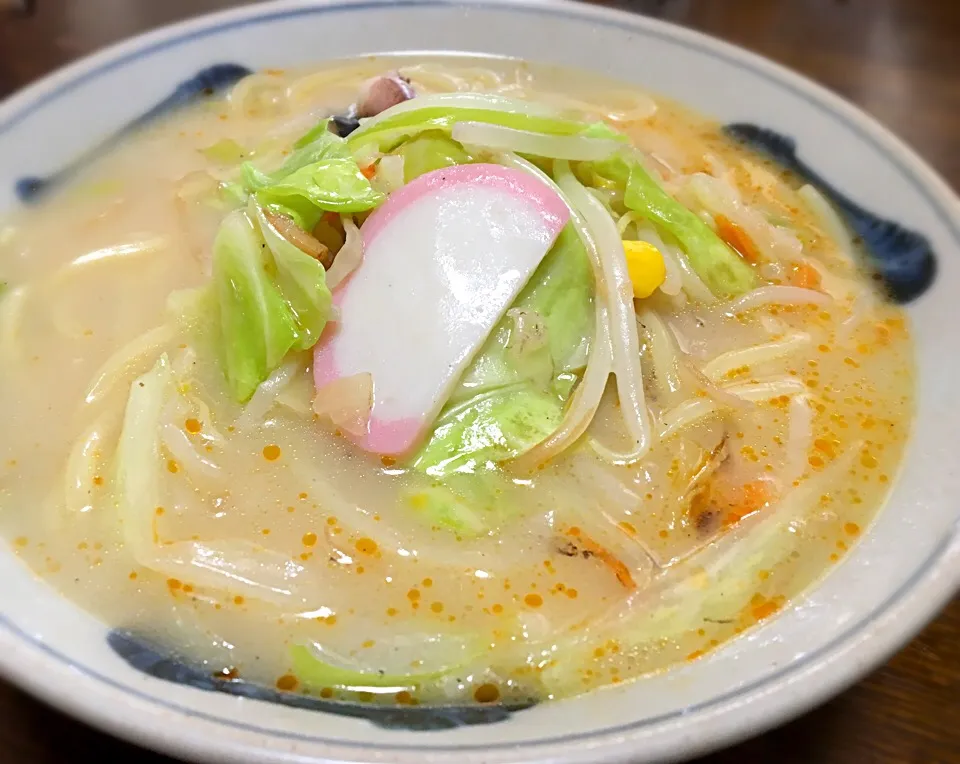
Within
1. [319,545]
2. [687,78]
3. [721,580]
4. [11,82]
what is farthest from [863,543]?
[11,82]

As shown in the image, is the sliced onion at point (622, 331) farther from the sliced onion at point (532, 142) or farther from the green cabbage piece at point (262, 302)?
the green cabbage piece at point (262, 302)

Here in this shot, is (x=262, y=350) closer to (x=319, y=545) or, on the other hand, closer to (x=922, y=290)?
(x=319, y=545)

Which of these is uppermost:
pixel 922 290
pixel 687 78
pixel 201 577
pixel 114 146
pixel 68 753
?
pixel 687 78

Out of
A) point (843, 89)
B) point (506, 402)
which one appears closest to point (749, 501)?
point (506, 402)

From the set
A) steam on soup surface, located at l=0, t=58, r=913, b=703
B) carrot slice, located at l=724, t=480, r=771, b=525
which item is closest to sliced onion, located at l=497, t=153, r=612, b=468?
steam on soup surface, located at l=0, t=58, r=913, b=703

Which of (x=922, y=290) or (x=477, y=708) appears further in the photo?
(x=922, y=290)
